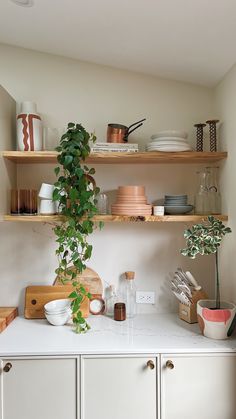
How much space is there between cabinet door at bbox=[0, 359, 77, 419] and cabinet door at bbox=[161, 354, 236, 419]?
0.47 metres

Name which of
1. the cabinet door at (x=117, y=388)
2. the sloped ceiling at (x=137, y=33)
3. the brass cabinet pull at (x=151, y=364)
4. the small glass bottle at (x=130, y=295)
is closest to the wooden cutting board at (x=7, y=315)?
the cabinet door at (x=117, y=388)

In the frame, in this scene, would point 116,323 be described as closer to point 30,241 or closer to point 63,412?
point 63,412

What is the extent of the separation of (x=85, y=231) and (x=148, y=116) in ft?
2.96

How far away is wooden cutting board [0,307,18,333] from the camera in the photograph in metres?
1.89

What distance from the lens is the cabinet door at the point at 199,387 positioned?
1627 millimetres

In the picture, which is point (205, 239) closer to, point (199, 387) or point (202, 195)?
point (202, 195)

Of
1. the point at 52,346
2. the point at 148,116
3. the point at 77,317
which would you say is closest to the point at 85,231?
the point at 77,317

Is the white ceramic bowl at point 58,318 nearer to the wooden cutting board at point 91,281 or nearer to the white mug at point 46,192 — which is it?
the wooden cutting board at point 91,281

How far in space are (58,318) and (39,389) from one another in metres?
0.39

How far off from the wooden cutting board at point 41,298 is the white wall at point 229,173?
2.90 feet

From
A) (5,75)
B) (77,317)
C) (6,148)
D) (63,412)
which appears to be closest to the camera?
(63,412)

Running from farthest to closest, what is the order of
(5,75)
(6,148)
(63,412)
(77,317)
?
(5,75)
(6,148)
(77,317)
(63,412)

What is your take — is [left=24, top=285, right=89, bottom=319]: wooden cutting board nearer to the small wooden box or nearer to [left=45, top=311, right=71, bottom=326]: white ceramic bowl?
[left=45, top=311, right=71, bottom=326]: white ceramic bowl

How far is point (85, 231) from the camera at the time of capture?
71.9 inches
